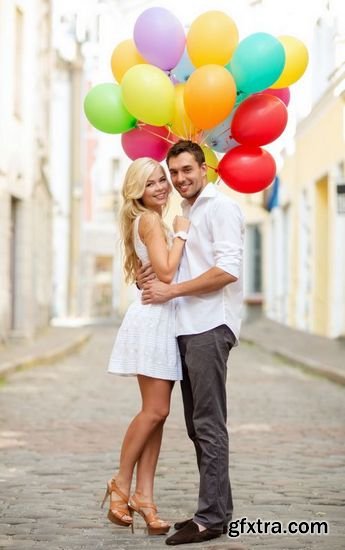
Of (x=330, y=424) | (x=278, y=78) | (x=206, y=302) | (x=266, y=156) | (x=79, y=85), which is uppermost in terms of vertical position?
→ (x=79, y=85)

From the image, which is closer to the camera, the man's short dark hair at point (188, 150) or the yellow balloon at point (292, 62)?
the man's short dark hair at point (188, 150)

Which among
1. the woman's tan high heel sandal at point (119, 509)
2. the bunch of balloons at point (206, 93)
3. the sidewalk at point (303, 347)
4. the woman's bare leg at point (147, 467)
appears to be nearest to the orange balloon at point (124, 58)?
the bunch of balloons at point (206, 93)

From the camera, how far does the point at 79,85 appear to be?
44.6 meters

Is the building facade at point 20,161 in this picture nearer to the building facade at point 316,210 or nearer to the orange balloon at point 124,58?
the building facade at point 316,210

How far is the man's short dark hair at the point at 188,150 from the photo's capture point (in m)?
5.42

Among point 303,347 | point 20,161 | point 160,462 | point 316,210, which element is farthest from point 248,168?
point 316,210

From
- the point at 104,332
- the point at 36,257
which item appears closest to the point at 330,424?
the point at 36,257

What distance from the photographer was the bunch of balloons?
5543 millimetres

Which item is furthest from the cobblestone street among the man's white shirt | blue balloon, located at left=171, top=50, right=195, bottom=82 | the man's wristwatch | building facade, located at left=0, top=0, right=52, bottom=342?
building facade, located at left=0, top=0, right=52, bottom=342

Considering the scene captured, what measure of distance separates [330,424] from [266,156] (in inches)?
195

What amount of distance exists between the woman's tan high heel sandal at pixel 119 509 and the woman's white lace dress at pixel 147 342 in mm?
576

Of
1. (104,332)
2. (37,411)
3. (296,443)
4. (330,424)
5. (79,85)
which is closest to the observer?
(296,443)

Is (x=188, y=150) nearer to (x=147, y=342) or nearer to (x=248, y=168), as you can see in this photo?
(x=248, y=168)

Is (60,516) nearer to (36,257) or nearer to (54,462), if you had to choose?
(54,462)
